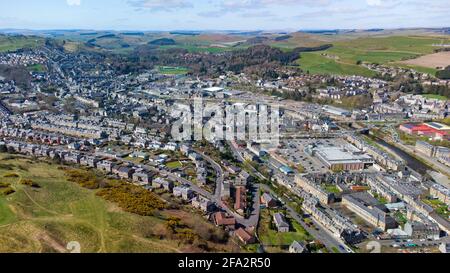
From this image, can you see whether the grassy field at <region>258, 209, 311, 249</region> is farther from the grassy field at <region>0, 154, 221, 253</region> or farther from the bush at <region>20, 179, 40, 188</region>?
the bush at <region>20, 179, 40, 188</region>

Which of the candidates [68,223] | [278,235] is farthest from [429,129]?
[68,223]

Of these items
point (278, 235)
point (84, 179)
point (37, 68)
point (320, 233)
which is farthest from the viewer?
point (37, 68)

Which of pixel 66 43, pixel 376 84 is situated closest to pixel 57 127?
pixel 376 84

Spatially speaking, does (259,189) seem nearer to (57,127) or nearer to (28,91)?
(57,127)

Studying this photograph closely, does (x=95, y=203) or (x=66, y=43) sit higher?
(x=66, y=43)

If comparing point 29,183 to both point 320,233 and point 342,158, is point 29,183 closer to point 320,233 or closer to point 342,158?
point 320,233
